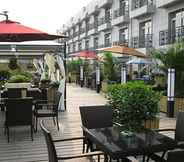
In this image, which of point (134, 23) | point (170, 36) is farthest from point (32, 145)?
point (134, 23)

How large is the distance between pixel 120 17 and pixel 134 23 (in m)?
2.64

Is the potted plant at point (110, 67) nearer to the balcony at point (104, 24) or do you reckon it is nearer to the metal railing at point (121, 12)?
the metal railing at point (121, 12)

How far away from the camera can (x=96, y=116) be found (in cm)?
461

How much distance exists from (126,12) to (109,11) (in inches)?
314

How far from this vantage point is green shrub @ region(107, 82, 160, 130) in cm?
405

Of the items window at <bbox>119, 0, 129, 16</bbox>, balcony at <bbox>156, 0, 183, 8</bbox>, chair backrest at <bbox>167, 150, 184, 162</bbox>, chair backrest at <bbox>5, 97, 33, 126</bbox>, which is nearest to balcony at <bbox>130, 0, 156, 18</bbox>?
balcony at <bbox>156, 0, 183, 8</bbox>

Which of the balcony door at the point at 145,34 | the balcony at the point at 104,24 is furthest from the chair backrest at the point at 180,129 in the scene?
the balcony at the point at 104,24

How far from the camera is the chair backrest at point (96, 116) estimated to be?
457 centimetres

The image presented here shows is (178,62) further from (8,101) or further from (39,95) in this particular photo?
(8,101)

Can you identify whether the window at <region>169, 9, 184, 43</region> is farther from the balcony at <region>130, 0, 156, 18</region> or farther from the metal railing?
the metal railing

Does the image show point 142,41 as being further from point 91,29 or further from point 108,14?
point 91,29

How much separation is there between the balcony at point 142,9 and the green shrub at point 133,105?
69.6 ft

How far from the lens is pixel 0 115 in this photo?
934cm

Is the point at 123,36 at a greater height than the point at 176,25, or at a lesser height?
greater
